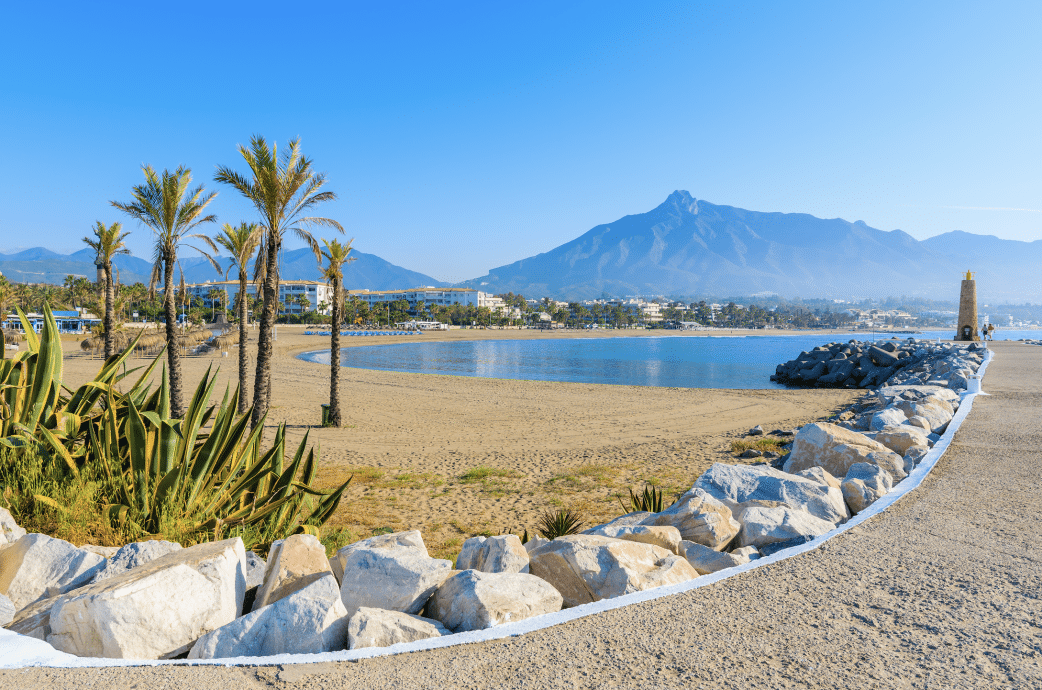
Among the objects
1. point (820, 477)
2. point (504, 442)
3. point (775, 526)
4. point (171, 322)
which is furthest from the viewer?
point (171, 322)

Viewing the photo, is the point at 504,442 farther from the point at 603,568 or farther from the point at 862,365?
the point at 862,365

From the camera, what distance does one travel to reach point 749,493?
16.9 feet

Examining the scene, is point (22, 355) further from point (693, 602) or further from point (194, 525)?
point (693, 602)

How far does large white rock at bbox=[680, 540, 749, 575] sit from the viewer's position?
132 inches

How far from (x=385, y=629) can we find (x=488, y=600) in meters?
0.46

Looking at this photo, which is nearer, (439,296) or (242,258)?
(242,258)

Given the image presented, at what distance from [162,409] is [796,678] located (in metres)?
4.78

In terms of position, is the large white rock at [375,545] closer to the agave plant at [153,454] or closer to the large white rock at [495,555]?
the large white rock at [495,555]

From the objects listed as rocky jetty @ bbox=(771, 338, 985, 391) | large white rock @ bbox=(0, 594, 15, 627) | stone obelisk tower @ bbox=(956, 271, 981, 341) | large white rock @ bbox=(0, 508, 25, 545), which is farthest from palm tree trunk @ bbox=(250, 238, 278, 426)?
stone obelisk tower @ bbox=(956, 271, 981, 341)

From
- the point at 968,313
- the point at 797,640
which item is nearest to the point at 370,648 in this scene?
the point at 797,640

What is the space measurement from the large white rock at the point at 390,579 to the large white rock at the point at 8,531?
2.02 meters

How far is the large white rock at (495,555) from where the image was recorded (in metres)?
3.31

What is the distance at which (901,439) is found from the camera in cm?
642

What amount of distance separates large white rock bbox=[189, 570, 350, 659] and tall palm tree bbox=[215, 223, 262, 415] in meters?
12.3
